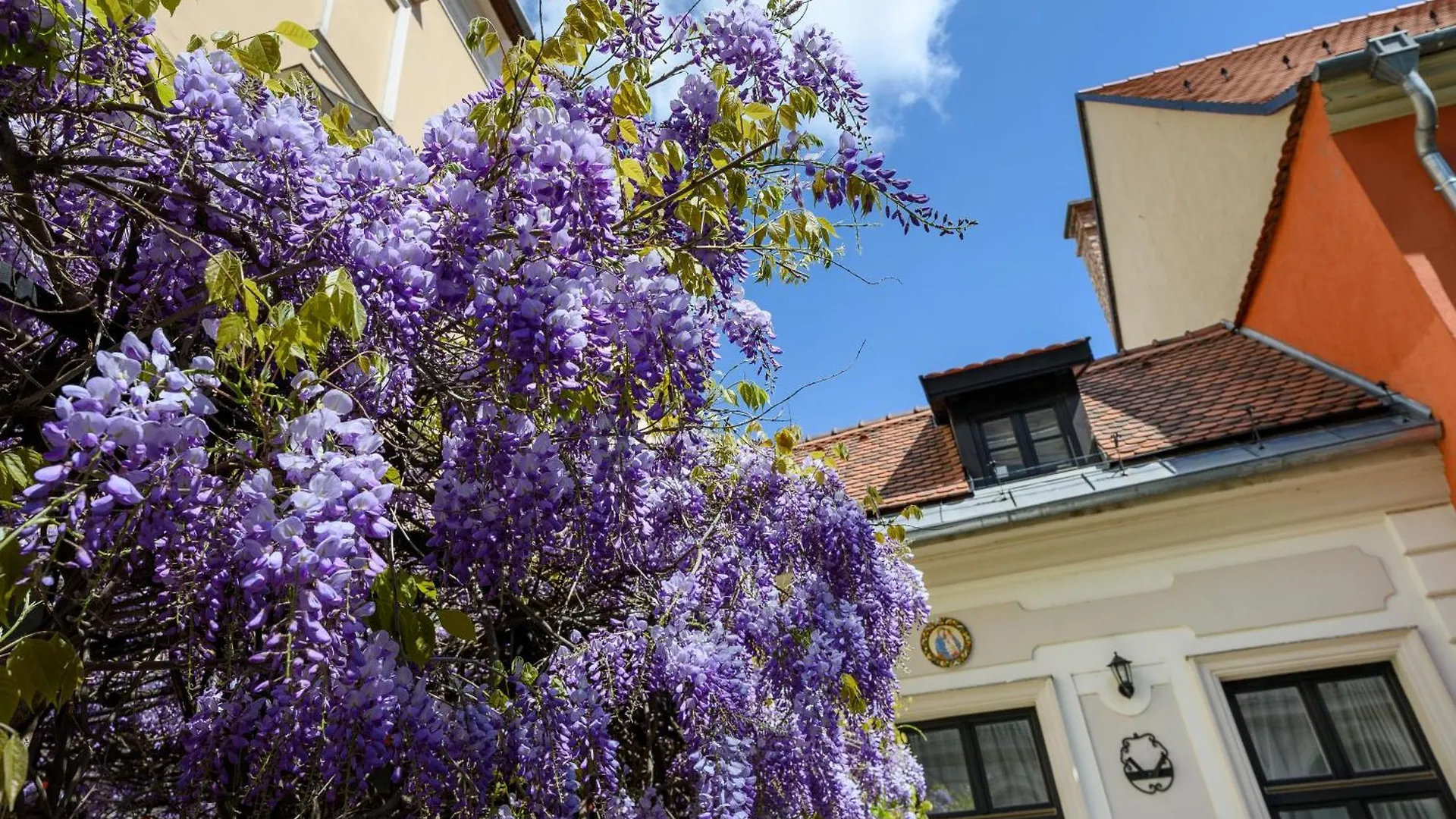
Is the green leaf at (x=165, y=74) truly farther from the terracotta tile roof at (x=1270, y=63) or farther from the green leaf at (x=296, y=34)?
the terracotta tile roof at (x=1270, y=63)

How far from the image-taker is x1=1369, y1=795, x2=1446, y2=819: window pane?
→ 13.7ft

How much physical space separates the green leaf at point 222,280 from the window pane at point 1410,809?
5822 mm

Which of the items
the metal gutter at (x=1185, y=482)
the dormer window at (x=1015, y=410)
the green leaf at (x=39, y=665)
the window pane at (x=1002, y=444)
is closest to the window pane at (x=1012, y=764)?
the metal gutter at (x=1185, y=482)

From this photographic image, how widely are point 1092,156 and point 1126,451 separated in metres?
6.92

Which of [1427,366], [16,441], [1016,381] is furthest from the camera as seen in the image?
[1016,381]

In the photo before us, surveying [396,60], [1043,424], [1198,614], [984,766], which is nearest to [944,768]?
[984,766]

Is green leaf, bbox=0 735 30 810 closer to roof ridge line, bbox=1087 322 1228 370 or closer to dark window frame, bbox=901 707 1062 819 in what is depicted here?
dark window frame, bbox=901 707 1062 819

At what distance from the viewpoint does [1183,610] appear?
4.90m

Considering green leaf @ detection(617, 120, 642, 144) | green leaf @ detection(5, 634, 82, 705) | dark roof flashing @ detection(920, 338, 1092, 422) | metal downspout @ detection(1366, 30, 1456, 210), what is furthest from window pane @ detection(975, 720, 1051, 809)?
green leaf @ detection(5, 634, 82, 705)

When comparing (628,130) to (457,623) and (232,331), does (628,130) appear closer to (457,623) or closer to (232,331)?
(232,331)

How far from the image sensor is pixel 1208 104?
758cm

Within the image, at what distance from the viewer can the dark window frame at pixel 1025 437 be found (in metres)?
6.18

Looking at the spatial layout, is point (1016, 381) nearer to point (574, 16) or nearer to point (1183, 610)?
point (1183, 610)

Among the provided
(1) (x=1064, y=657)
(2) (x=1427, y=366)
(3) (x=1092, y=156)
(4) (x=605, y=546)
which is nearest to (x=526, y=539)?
(4) (x=605, y=546)
